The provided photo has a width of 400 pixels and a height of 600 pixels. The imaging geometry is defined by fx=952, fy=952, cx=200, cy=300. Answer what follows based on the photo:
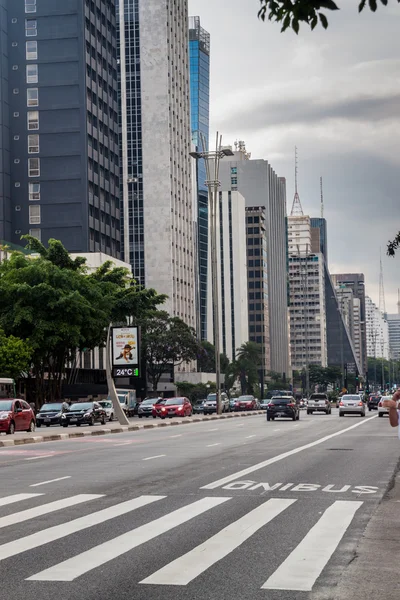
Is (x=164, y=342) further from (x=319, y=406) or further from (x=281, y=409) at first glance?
(x=281, y=409)

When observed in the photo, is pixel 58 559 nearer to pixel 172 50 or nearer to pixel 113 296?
pixel 113 296

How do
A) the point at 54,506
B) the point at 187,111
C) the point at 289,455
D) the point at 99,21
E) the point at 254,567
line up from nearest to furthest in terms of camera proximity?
the point at 254,567 → the point at 54,506 → the point at 289,455 → the point at 99,21 → the point at 187,111

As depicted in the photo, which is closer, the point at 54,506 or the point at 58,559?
the point at 58,559

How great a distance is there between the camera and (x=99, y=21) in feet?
376

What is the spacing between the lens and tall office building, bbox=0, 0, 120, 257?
105875 millimetres

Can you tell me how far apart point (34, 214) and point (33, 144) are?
819 cm

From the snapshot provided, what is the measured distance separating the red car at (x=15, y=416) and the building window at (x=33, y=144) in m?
69.3

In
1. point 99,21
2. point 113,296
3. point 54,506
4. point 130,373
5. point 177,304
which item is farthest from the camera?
point 177,304

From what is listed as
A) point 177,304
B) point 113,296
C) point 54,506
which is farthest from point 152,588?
point 177,304

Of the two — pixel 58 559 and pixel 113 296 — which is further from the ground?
pixel 113 296

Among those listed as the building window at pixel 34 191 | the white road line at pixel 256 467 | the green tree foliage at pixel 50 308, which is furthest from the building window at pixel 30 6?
the white road line at pixel 256 467

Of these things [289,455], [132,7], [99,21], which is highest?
[132,7]

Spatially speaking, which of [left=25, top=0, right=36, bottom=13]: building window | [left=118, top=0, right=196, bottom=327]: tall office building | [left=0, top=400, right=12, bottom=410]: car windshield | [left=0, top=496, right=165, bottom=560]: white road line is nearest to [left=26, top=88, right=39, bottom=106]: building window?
[left=25, top=0, right=36, bottom=13]: building window

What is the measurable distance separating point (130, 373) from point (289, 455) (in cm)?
2766
